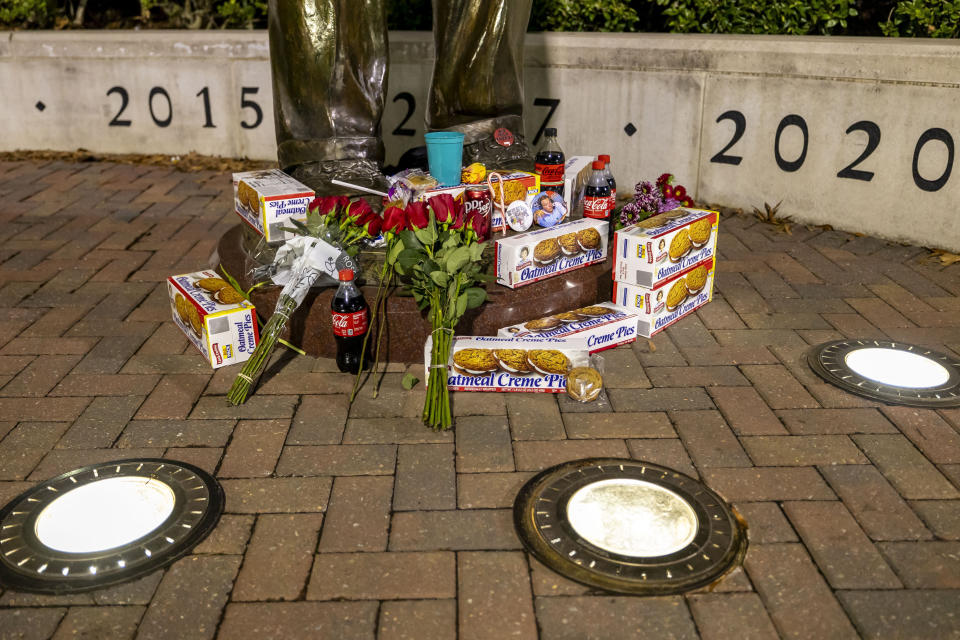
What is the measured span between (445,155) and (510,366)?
4.03 ft

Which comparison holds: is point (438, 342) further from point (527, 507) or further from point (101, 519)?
point (101, 519)

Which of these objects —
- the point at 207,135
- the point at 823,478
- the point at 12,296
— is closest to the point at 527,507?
the point at 823,478

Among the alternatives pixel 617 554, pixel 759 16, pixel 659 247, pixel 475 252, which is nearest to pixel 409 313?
pixel 475 252

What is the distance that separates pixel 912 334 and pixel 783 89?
1.90 meters

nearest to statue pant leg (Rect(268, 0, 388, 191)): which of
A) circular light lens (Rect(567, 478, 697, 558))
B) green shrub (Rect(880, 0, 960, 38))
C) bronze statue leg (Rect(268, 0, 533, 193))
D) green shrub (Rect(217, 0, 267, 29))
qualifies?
bronze statue leg (Rect(268, 0, 533, 193))

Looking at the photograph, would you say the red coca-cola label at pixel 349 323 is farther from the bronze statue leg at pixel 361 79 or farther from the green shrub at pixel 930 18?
the green shrub at pixel 930 18

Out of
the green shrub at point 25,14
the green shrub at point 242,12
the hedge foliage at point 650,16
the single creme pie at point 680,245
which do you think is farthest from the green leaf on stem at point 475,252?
the green shrub at point 25,14

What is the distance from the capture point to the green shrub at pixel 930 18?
5.11m

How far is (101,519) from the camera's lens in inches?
97.1

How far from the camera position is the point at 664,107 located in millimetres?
5418

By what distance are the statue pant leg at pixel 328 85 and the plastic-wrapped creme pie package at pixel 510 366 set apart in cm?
122

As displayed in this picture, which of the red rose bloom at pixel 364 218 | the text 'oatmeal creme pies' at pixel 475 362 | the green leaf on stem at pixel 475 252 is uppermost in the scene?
the red rose bloom at pixel 364 218

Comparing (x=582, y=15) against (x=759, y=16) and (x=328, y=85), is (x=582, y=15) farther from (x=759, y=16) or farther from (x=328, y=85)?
(x=328, y=85)

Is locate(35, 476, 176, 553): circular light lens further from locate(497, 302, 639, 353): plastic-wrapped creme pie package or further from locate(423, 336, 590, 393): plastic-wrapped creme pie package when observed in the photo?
locate(497, 302, 639, 353): plastic-wrapped creme pie package
